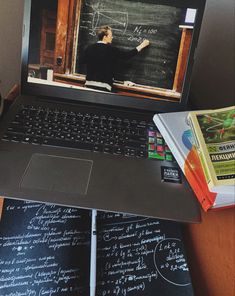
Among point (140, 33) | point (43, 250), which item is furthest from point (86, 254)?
point (140, 33)

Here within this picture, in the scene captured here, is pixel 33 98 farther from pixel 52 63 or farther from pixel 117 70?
pixel 117 70

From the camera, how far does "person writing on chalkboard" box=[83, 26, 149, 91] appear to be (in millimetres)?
719

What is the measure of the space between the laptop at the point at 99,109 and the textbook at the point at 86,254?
44mm

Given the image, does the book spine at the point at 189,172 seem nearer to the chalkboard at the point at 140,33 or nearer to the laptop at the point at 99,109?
the laptop at the point at 99,109

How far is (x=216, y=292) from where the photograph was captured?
509 mm

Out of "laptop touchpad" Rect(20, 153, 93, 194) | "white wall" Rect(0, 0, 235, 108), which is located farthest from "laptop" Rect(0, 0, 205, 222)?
"white wall" Rect(0, 0, 235, 108)

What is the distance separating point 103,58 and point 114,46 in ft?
0.11

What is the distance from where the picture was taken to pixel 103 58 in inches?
28.8

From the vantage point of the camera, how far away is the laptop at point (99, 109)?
592mm

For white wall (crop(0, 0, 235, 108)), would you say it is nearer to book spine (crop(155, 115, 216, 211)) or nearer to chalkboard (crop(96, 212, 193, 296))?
book spine (crop(155, 115, 216, 211))

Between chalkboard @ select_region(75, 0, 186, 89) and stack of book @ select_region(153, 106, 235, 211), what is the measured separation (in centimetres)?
10

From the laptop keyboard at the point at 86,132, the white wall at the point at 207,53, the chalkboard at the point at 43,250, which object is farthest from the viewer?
the white wall at the point at 207,53

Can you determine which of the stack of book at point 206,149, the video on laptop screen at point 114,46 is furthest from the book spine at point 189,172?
the video on laptop screen at point 114,46

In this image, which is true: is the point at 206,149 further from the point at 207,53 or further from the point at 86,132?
the point at 207,53
